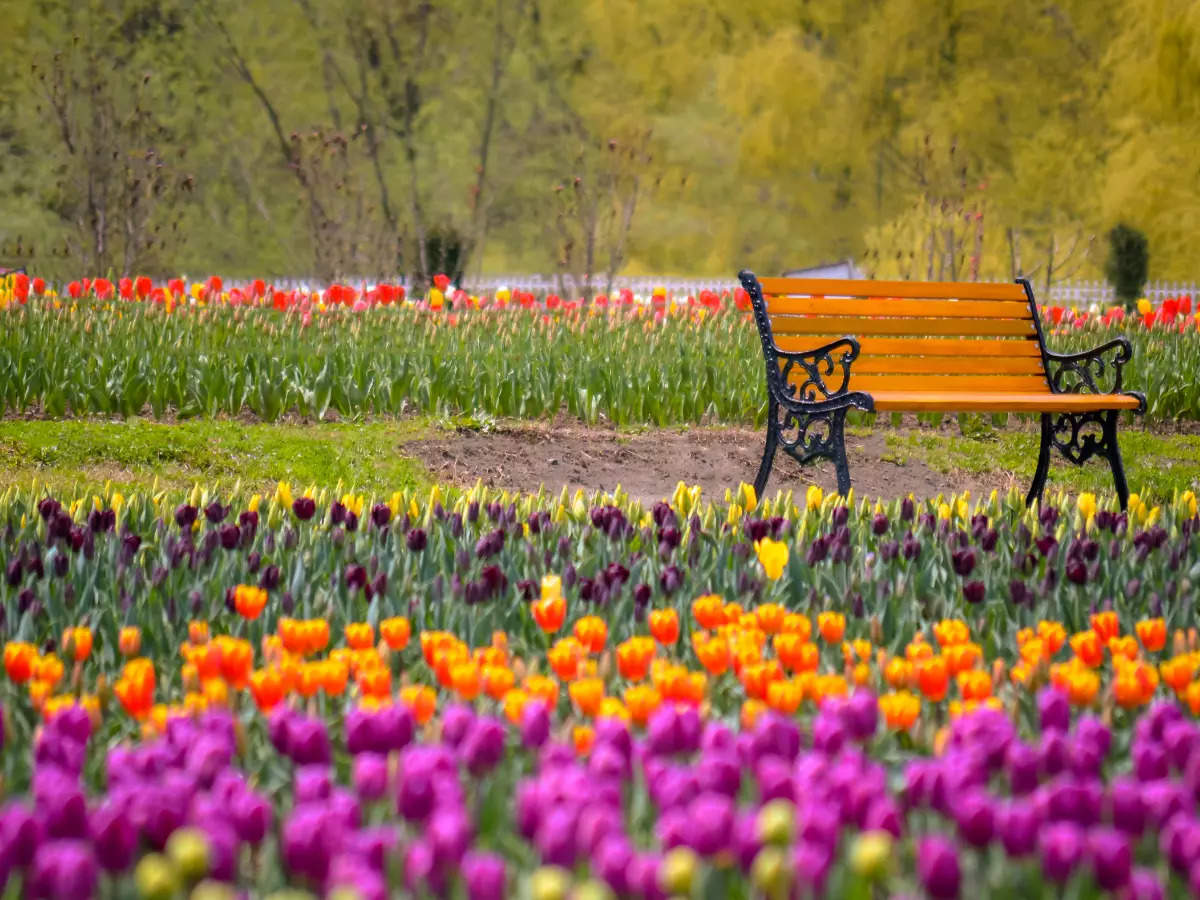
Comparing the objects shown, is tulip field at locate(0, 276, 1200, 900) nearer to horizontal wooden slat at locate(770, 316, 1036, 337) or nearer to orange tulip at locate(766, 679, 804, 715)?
orange tulip at locate(766, 679, 804, 715)

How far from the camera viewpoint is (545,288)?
26984 mm

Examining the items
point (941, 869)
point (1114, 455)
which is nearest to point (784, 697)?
point (941, 869)

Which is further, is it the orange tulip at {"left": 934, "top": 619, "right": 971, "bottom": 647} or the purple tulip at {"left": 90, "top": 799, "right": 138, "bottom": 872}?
the orange tulip at {"left": 934, "top": 619, "right": 971, "bottom": 647}

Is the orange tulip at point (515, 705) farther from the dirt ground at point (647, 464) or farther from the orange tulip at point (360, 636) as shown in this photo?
the dirt ground at point (647, 464)

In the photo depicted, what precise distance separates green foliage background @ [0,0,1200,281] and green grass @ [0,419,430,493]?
60.6 feet

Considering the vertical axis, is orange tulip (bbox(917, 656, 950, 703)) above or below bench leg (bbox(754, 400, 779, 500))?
below

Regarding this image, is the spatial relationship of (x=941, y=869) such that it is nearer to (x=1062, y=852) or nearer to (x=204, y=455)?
(x=1062, y=852)

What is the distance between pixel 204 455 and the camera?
6254 mm

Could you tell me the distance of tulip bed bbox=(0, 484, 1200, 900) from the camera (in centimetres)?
137

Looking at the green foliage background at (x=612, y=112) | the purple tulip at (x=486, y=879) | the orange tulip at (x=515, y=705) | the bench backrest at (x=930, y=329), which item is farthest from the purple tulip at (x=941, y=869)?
the green foliage background at (x=612, y=112)

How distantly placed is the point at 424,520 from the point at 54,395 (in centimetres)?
411

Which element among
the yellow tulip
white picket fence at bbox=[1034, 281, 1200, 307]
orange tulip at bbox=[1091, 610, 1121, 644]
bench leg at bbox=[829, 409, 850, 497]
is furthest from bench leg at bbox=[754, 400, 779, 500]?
white picket fence at bbox=[1034, 281, 1200, 307]

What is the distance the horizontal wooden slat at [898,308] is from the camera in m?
5.65

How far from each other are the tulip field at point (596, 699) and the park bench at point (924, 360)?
132 centimetres
